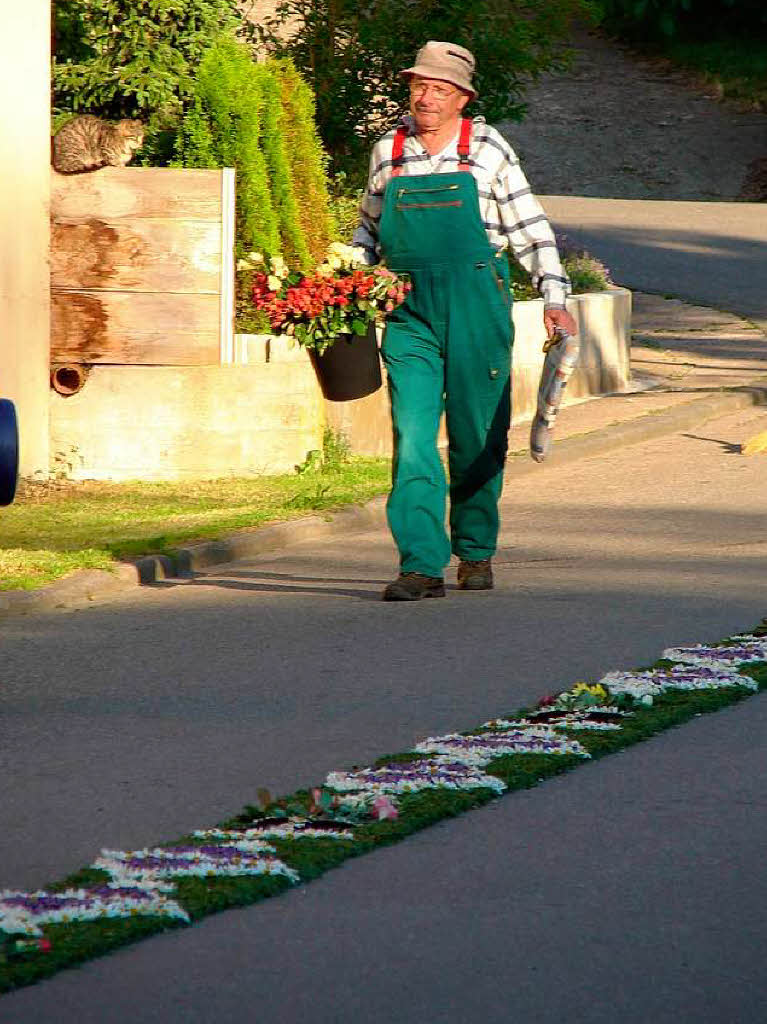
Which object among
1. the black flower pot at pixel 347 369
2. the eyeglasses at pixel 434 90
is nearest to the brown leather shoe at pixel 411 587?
the eyeglasses at pixel 434 90

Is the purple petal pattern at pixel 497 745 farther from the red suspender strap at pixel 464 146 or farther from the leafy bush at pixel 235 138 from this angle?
the leafy bush at pixel 235 138

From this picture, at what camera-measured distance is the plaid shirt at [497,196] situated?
8.05m

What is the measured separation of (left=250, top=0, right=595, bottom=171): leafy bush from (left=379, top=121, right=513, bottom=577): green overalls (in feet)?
26.8

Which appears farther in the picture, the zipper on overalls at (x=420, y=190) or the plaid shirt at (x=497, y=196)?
the plaid shirt at (x=497, y=196)

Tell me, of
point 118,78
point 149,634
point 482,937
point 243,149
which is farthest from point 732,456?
point 482,937

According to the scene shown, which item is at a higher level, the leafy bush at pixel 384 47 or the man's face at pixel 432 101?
the leafy bush at pixel 384 47

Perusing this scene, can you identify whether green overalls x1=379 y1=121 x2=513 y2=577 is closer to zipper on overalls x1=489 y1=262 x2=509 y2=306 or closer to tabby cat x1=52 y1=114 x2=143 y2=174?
zipper on overalls x1=489 y1=262 x2=509 y2=306

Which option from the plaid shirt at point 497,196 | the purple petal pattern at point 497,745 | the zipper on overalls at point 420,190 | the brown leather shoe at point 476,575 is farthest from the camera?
the brown leather shoe at point 476,575

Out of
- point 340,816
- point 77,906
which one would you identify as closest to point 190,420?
point 340,816

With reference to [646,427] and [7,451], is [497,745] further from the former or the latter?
[646,427]

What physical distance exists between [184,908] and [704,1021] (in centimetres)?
121

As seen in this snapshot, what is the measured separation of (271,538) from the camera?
999cm

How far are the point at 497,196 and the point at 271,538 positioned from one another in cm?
254

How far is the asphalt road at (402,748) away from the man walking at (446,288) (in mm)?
435
